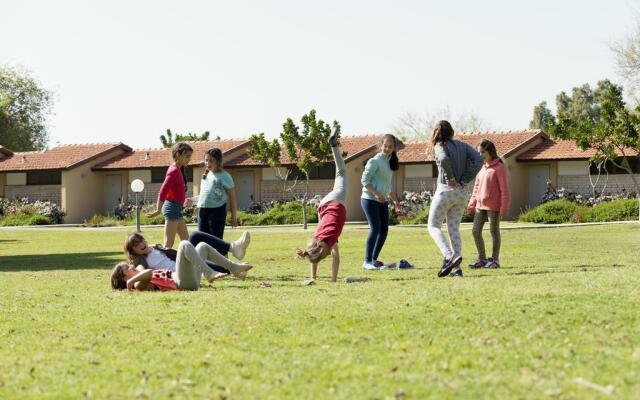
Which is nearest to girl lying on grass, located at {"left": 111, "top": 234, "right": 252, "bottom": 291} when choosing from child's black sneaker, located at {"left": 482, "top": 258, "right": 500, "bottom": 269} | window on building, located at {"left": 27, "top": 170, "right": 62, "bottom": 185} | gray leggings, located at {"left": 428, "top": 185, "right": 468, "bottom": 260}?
gray leggings, located at {"left": 428, "top": 185, "right": 468, "bottom": 260}

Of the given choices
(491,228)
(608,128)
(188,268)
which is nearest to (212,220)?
(188,268)

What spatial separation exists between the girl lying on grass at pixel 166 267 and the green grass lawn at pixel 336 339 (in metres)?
0.25

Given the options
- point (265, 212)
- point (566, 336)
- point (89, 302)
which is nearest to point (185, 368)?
point (566, 336)

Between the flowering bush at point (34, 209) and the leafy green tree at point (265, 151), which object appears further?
the flowering bush at point (34, 209)

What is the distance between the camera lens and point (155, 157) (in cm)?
5522


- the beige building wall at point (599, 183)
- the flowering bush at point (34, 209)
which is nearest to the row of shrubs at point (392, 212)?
the flowering bush at point (34, 209)

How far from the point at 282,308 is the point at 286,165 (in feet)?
135

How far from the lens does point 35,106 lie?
8881 cm

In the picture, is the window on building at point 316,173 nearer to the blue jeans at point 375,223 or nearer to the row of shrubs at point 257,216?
the row of shrubs at point 257,216

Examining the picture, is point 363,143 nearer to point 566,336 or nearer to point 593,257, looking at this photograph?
point 593,257

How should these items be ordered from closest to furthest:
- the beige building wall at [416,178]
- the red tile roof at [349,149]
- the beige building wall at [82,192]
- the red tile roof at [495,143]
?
1. the red tile roof at [495,143]
2. the beige building wall at [416,178]
3. the red tile roof at [349,149]
4. the beige building wall at [82,192]

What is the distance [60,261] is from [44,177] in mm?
36987

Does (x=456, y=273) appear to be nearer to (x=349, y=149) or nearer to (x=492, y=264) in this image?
(x=492, y=264)

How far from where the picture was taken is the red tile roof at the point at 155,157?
53.3 metres
